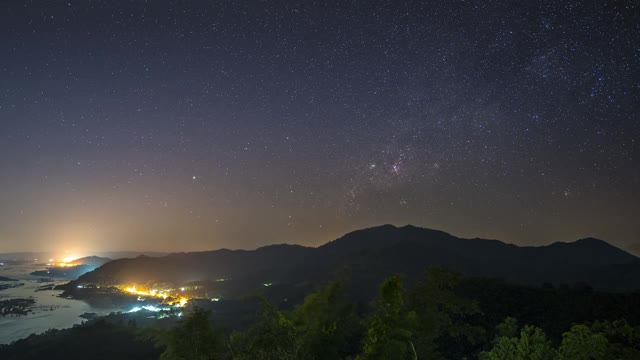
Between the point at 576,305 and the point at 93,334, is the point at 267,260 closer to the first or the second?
the point at 93,334

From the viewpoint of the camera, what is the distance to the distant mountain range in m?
90.2

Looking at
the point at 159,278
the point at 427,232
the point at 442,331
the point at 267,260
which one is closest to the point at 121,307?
the point at 159,278

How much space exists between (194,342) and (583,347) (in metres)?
13.9

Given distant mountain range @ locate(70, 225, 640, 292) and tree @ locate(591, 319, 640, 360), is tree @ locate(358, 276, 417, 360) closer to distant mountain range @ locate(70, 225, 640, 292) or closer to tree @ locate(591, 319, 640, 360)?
tree @ locate(591, 319, 640, 360)

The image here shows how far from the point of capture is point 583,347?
930cm

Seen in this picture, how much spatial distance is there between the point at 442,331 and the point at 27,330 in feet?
246

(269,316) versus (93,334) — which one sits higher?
(269,316)

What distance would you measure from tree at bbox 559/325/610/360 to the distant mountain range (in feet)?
190

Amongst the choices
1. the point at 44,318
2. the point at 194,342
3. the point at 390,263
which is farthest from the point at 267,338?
the point at 390,263

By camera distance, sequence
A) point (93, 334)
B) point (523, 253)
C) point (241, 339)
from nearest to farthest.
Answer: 1. point (241, 339)
2. point (93, 334)
3. point (523, 253)

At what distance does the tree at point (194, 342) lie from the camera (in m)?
15.2

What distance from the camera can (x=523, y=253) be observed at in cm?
14075

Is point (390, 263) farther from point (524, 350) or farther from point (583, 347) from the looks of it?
point (583, 347)

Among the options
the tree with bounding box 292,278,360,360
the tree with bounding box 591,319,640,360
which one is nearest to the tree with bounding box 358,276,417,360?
the tree with bounding box 292,278,360,360
